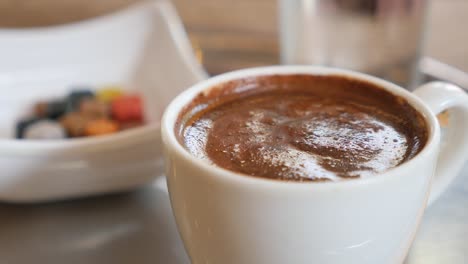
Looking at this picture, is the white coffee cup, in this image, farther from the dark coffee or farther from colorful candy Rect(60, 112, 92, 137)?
colorful candy Rect(60, 112, 92, 137)

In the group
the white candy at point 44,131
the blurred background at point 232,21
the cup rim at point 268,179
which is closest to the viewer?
the cup rim at point 268,179

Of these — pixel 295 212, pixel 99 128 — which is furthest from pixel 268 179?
pixel 99 128

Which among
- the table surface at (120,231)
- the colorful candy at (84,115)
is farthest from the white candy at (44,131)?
the table surface at (120,231)

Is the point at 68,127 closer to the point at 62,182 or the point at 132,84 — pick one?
the point at 132,84

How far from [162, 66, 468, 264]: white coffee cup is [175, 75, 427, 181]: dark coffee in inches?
1.1

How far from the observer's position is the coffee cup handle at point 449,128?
522 millimetres

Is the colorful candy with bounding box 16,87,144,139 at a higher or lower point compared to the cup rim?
lower

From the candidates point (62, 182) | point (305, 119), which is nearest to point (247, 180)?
point (305, 119)

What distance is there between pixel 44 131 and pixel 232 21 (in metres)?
0.63

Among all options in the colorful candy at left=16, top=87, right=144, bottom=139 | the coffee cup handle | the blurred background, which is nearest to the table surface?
the coffee cup handle

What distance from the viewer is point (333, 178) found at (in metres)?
0.43

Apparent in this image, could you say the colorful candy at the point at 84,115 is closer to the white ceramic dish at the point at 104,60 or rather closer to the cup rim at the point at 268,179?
the white ceramic dish at the point at 104,60

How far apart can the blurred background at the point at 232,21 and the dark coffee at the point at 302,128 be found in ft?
1.83

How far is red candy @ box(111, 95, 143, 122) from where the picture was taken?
0.89m
